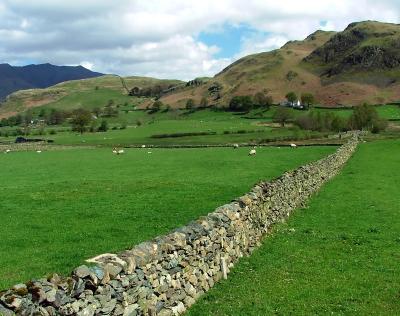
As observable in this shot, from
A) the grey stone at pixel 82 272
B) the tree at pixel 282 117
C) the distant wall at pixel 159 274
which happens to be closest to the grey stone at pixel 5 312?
the distant wall at pixel 159 274

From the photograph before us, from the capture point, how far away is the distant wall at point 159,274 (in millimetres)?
9055

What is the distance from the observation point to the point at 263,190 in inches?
944

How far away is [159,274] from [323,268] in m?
7.42

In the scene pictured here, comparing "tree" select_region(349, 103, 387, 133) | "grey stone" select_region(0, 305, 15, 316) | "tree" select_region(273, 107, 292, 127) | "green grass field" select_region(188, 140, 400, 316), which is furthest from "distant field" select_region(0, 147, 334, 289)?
"tree" select_region(273, 107, 292, 127)

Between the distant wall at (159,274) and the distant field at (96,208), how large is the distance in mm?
3753

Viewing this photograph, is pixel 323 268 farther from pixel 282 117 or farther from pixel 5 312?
pixel 282 117

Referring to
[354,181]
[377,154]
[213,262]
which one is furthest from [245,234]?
[377,154]

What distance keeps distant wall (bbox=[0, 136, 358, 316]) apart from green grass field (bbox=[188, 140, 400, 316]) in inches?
26.9

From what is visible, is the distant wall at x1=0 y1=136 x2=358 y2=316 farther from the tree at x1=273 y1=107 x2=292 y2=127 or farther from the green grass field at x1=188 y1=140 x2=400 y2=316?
the tree at x1=273 y1=107 x2=292 y2=127

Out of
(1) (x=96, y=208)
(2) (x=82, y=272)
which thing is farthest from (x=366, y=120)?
(2) (x=82, y=272)

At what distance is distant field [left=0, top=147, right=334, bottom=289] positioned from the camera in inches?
704

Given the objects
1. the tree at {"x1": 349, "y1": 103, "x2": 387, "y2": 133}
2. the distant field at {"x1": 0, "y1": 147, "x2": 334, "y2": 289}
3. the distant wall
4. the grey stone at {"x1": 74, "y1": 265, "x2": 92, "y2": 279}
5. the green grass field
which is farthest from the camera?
the tree at {"x1": 349, "y1": 103, "x2": 387, "y2": 133}

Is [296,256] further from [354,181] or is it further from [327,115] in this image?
[327,115]

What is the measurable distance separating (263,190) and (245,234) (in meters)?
4.75
